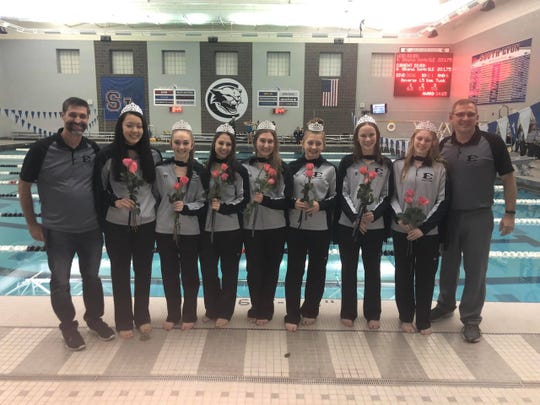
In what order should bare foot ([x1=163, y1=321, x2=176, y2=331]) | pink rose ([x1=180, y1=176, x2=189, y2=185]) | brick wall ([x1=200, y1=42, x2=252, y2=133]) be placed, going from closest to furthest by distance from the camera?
pink rose ([x1=180, y1=176, x2=189, y2=185]) → bare foot ([x1=163, y1=321, x2=176, y2=331]) → brick wall ([x1=200, y1=42, x2=252, y2=133])

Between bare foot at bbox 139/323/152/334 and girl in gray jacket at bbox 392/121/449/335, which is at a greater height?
girl in gray jacket at bbox 392/121/449/335

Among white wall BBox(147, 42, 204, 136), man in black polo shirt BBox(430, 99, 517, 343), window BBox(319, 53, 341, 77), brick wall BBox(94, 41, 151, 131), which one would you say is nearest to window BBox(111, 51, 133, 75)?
brick wall BBox(94, 41, 151, 131)

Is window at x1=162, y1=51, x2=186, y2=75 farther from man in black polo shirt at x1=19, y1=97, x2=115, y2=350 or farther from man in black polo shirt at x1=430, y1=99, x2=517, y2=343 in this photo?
man in black polo shirt at x1=430, y1=99, x2=517, y2=343

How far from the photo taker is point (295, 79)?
17953mm

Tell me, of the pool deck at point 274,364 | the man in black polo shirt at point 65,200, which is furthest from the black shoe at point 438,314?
the man in black polo shirt at point 65,200

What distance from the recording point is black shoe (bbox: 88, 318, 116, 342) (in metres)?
2.62

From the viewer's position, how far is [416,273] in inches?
108

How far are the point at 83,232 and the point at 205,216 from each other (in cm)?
76

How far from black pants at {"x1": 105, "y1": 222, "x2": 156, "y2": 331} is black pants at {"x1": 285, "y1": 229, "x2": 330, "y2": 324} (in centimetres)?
96

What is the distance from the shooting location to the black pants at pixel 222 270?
8.93ft

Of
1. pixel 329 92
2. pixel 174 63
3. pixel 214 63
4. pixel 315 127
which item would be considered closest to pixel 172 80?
pixel 174 63

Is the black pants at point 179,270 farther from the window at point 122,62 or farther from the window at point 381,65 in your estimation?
the window at point 122,62

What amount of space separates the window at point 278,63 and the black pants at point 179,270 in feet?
53.9

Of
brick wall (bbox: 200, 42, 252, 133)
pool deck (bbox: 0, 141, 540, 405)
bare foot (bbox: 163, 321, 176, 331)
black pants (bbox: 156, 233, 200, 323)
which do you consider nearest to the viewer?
pool deck (bbox: 0, 141, 540, 405)
